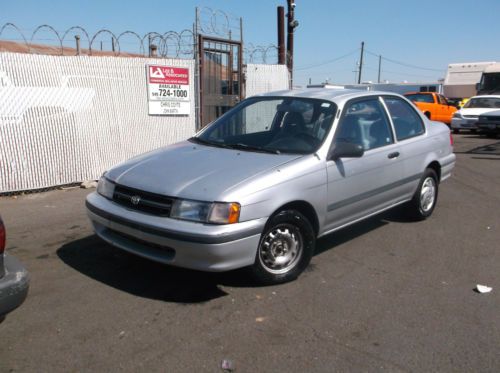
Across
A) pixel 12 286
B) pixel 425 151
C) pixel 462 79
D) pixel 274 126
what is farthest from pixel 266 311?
pixel 462 79

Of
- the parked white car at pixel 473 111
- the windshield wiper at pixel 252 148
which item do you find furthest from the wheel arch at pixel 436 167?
the parked white car at pixel 473 111

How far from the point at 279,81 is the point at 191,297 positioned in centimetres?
827

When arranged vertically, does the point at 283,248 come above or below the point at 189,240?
below

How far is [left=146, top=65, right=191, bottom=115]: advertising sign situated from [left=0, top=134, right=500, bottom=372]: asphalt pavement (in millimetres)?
3784

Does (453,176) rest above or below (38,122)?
below

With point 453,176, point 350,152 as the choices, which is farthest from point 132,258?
point 453,176

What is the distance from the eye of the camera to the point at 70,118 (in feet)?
25.9

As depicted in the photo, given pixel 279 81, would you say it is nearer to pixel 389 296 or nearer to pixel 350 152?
pixel 350 152

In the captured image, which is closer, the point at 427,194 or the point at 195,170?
the point at 195,170

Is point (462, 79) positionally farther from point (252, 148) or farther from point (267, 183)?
point (267, 183)

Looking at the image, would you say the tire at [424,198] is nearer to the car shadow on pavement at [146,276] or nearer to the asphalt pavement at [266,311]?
the asphalt pavement at [266,311]

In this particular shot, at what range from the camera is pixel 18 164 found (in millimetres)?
7402

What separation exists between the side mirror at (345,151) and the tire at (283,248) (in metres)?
0.68

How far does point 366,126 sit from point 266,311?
2398 millimetres
